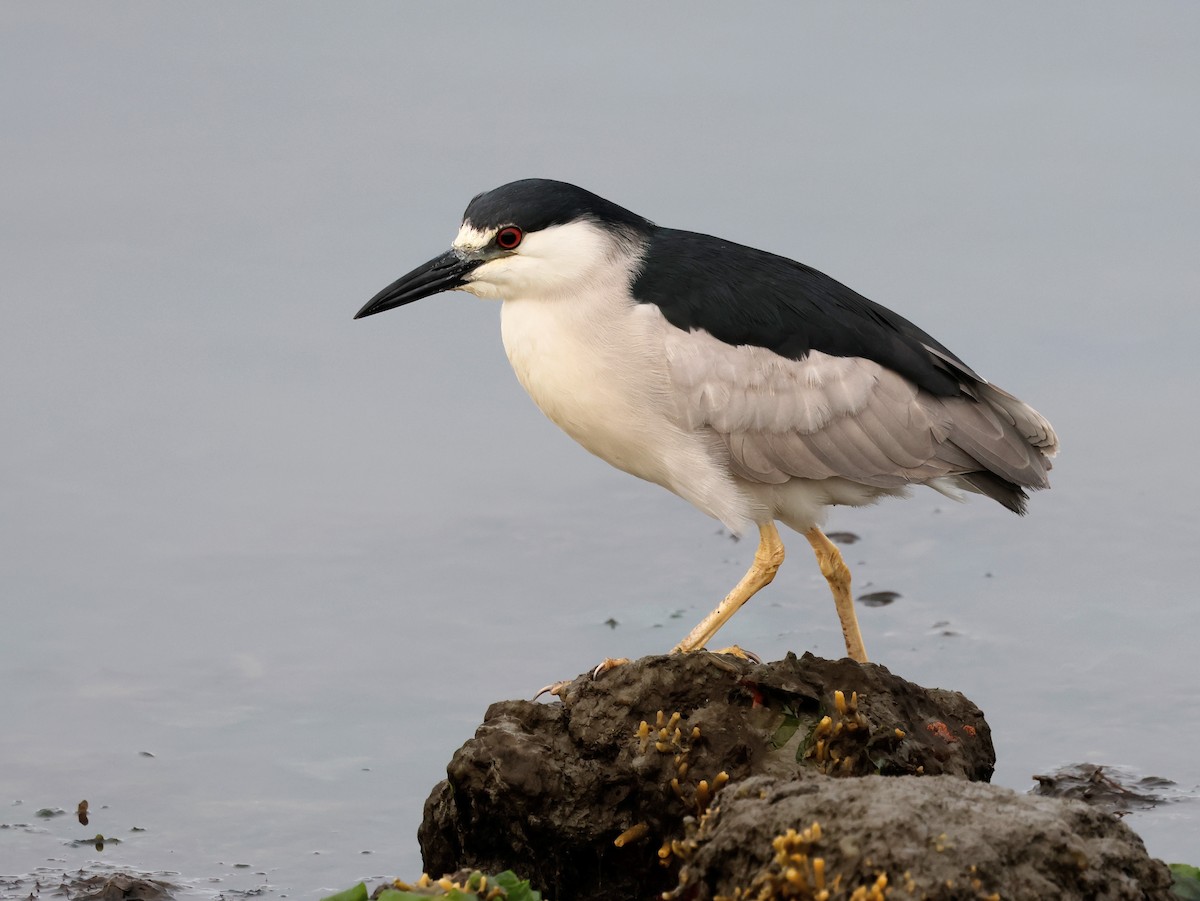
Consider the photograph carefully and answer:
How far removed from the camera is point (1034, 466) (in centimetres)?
661

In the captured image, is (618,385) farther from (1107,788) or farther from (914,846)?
(914,846)

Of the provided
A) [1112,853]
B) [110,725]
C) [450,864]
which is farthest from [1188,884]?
[110,725]

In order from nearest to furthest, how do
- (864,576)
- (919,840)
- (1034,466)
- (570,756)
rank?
(919,840) < (570,756) < (1034,466) < (864,576)

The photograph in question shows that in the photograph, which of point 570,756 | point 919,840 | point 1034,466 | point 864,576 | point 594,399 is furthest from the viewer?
point 864,576

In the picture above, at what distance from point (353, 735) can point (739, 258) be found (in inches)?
86.8

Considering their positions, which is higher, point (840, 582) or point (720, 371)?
point (720, 371)

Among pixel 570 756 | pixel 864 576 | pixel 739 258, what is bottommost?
pixel 570 756

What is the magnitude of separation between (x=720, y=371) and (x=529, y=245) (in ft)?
2.50

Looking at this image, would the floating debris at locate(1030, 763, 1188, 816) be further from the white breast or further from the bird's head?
the bird's head

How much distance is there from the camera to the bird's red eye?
6.26m

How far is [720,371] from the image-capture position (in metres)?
6.25

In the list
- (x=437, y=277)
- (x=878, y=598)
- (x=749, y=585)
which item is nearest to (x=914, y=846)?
(x=749, y=585)

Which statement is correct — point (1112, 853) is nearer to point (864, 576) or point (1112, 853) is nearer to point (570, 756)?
point (570, 756)

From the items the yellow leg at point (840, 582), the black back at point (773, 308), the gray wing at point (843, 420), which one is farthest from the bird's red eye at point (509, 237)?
the yellow leg at point (840, 582)
